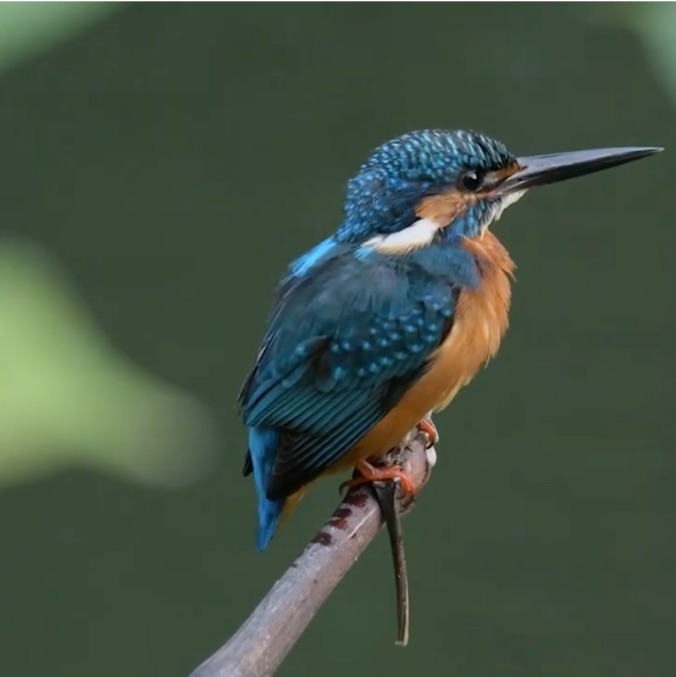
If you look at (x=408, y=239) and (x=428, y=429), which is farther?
(x=428, y=429)

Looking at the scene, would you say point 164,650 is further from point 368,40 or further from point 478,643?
point 368,40

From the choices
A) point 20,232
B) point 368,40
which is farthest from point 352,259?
point 368,40

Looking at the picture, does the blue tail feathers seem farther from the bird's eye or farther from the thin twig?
the bird's eye

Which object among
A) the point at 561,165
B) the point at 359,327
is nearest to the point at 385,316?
the point at 359,327

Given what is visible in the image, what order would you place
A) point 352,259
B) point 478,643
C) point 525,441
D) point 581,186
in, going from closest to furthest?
point 352,259 < point 478,643 < point 525,441 < point 581,186

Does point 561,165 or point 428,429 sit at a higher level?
point 561,165

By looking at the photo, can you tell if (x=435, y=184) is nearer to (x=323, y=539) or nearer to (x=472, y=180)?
(x=472, y=180)

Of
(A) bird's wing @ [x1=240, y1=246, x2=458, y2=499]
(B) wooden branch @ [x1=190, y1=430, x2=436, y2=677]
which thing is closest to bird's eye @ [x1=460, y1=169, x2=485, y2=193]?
(A) bird's wing @ [x1=240, y1=246, x2=458, y2=499]
